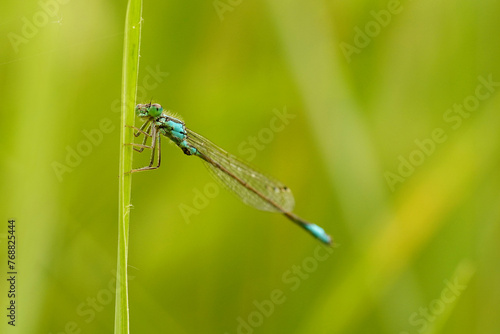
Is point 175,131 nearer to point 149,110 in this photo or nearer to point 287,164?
point 149,110

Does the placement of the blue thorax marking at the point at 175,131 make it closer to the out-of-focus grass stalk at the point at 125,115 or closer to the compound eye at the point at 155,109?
the compound eye at the point at 155,109

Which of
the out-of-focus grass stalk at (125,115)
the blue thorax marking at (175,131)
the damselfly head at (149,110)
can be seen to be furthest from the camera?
the blue thorax marking at (175,131)

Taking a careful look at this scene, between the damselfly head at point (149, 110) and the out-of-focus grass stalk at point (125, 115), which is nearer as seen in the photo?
the out-of-focus grass stalk at point (125, 115)

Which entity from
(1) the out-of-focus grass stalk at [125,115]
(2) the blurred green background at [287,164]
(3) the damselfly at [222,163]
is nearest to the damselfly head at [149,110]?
(3) the damselfly at [222,163]

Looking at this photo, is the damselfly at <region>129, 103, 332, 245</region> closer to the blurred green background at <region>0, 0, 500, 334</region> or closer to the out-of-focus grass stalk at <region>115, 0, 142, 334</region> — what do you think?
the blurred green background at <region>0, 0, 500, 334</region>

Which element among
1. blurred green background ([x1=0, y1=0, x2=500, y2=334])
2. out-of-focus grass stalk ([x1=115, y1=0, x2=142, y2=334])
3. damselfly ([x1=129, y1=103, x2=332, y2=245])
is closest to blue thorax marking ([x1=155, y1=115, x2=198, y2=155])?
damselfly ([x1=129, y1=103, x2=332, y2=245])

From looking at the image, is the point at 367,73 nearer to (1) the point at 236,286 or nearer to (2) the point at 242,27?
(2) the point at 242,27
